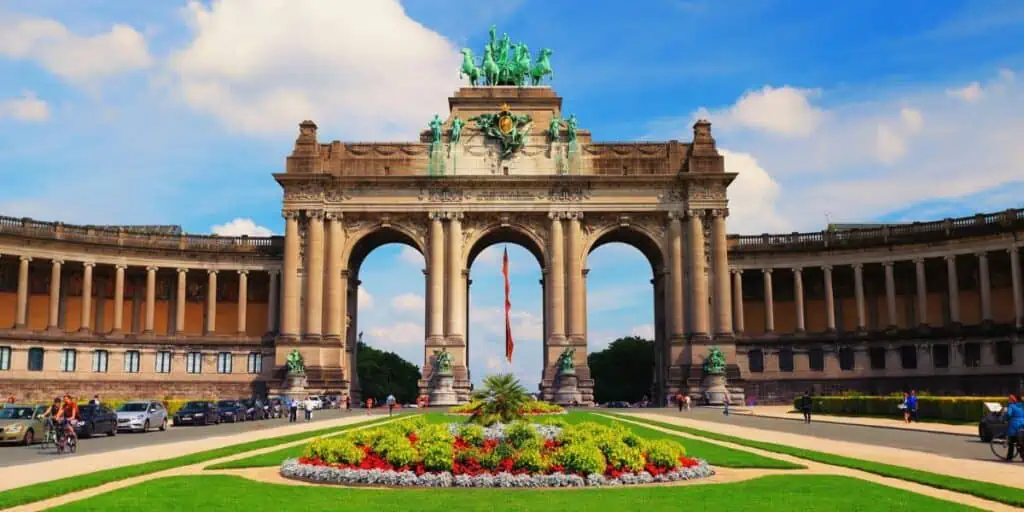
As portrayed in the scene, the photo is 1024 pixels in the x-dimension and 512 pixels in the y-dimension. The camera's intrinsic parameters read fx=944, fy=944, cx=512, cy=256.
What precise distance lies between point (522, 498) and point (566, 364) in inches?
2524

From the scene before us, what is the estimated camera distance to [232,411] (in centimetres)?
→ 6178

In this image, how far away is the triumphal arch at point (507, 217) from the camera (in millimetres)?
85875

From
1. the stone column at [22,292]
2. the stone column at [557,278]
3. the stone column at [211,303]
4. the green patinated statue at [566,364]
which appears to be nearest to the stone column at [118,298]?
the stone column at [22,292]

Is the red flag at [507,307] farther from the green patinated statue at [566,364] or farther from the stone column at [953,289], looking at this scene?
the stone column at [953,289]

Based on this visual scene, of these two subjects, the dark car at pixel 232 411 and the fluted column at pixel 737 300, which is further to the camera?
the fluted column at pixel 737 300

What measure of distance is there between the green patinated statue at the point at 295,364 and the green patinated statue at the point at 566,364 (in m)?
22.6

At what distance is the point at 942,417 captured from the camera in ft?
175

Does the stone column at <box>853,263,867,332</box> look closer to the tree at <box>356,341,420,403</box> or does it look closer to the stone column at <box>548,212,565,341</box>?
the stone column at <box>548,212,565,341</box>

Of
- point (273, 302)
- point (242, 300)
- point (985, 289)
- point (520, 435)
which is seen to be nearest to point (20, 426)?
point (520, 435)

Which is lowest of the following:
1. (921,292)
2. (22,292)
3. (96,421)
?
(96,421)

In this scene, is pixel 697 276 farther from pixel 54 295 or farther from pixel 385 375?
pixel 385 375

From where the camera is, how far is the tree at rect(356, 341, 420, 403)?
15075 centimetres

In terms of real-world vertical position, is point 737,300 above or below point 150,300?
below

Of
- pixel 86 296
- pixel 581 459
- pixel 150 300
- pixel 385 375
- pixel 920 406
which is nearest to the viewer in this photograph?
pixel 581 459
